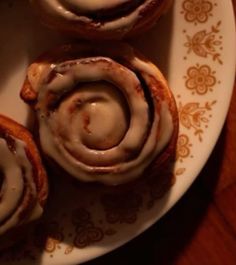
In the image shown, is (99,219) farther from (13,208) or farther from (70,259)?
(13,208)

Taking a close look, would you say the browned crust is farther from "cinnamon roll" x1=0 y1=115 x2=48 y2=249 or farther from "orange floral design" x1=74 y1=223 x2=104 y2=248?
"orange floral design" x1=74 y1=223 x2=104 y2=248

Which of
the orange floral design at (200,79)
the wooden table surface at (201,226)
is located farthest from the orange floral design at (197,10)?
the wooden table surface at (201,226)

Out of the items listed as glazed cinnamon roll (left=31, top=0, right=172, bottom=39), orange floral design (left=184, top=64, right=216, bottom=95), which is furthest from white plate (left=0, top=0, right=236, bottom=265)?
glazed cinnamon roll (left=31, top=0, right=172, bottom=39)

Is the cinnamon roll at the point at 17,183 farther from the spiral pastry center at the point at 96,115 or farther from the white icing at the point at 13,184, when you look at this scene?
the spiral pastry center at the point at 96,115

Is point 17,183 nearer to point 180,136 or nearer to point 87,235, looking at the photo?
point 87,235

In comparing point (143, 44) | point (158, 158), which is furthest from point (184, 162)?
point (143, 44)

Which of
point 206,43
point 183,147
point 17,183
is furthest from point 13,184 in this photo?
point 206,43
